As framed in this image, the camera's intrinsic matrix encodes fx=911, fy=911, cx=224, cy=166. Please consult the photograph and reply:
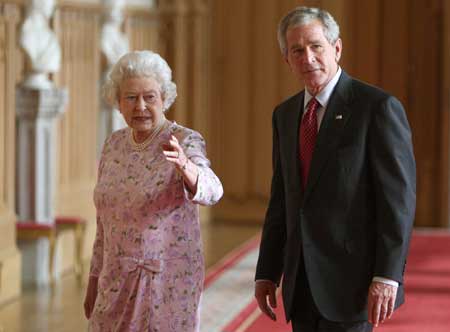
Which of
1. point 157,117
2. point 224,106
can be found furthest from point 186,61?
point 157,117

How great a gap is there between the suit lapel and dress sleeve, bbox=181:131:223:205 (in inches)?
12.1

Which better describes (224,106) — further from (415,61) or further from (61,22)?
(61,22)

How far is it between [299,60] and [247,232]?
805cm

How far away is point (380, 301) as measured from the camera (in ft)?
8.88

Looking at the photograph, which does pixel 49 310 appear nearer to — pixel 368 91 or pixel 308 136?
pixel 308 136

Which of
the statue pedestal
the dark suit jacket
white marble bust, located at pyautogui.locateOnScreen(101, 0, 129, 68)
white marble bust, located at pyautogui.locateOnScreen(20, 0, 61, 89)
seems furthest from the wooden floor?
the dark suit jacket

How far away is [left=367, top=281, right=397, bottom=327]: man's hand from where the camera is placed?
271cm

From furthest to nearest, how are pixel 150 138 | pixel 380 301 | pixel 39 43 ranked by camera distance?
pixel 39 43 → pixel 150 138 → pixel 380 301

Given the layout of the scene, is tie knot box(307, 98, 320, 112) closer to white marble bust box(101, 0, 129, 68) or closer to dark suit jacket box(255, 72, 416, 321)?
dark suit jacket box(255, 72, 416, 321)

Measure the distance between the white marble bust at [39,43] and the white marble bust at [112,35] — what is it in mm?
1376

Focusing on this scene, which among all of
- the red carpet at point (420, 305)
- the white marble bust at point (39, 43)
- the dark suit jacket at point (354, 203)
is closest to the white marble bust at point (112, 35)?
the white marble bust at point (39, 43)

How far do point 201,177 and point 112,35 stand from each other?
6.34 metres

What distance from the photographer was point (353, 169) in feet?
9.23

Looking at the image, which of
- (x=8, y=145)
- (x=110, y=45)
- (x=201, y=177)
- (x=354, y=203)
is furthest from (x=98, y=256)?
(x=110, y=45)
